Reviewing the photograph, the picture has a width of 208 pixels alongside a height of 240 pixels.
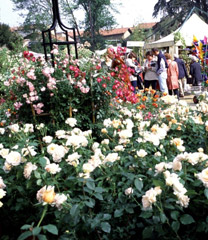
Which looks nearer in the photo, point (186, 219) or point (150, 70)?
point (186, 219)

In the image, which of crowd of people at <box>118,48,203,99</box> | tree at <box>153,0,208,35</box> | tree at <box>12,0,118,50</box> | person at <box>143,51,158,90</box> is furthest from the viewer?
tree at <box>12,0,118,50</box>

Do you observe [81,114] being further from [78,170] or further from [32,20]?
[32,20]

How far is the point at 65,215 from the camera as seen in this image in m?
1.34

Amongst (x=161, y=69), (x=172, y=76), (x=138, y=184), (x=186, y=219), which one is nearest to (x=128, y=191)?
(x=138, y=184)

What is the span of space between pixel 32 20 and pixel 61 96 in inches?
1641

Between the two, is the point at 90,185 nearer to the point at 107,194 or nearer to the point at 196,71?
the point at 107,194

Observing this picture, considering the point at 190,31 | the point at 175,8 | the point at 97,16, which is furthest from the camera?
the point at 97,16

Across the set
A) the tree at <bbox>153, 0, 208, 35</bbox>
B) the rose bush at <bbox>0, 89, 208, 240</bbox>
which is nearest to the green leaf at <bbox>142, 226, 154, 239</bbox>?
the rose bush at <bbox>0, 89, 208, 240</bbox>

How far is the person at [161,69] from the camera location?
771 cm

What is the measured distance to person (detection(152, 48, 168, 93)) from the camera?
7.71m

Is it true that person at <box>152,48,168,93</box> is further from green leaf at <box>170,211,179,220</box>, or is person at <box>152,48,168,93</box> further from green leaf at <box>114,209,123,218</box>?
green leaf at <box>170,211,179,220</box>

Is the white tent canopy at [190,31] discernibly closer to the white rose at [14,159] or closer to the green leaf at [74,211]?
the white rose at [14,159]

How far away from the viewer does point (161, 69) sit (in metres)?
7.78

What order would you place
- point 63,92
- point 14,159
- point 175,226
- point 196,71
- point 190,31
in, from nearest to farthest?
point 175,226, point 14,159, point 63,92, point 196,71, point 190,31
